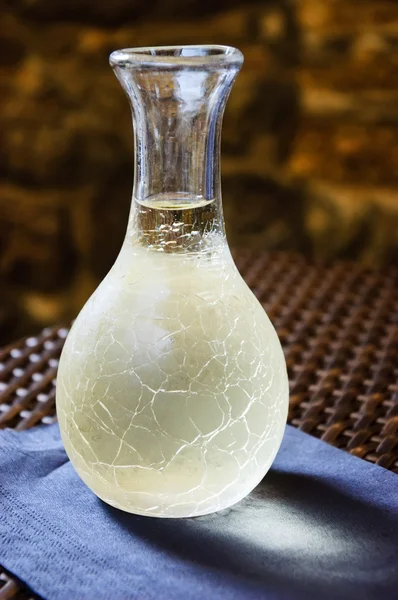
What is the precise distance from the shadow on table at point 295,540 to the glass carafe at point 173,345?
0.5 inches

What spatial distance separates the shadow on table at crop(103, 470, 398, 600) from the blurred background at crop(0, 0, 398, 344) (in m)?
0.77

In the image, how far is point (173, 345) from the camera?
40 centimetres

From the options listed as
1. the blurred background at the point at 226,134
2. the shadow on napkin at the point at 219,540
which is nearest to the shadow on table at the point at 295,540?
the shadow on napkin at the point at 219,540

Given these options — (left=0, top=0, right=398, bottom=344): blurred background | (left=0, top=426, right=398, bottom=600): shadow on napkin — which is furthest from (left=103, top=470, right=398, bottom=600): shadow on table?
(left=0, top=0, right=398, bottom=344): blurred background

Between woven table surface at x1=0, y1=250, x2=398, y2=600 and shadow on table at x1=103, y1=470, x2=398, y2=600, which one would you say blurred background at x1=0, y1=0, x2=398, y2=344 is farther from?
shadow on table at x1=103, y1=470, x2=398, y2=600

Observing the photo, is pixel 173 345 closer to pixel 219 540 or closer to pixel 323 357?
pixel 219 540

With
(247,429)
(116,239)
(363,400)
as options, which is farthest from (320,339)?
(116,239)

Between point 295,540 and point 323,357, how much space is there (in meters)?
0.27

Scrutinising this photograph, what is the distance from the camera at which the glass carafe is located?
1.29ft

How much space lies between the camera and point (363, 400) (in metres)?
0.59

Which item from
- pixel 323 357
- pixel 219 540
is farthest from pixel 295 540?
pixel 323 357

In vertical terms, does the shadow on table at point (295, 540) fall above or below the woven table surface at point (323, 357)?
above

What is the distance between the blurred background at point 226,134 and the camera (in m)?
1.16

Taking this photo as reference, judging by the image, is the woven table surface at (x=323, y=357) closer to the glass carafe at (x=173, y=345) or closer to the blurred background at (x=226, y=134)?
the glass carafe at (x=173, y=345)
